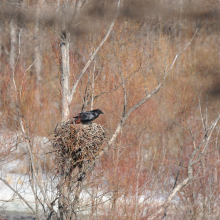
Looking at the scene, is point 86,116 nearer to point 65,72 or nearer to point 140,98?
point 65,72

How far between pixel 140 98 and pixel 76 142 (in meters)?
8.35

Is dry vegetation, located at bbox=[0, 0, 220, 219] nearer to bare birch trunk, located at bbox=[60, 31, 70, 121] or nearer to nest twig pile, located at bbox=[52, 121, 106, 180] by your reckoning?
bare birch trunk, located at bbox=[60, 31, 70, 121]

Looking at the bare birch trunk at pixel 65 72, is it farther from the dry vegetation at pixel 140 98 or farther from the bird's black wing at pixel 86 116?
the bird's black wing at pixel 86 116

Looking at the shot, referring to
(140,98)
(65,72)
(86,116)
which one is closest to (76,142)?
(86,116)

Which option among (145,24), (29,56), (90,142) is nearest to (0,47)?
(29,56)

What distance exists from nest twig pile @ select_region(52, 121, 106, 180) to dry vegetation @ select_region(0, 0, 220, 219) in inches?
47.2

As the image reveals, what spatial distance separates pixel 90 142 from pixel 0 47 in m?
17.8

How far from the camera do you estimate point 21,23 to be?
23.1 meters

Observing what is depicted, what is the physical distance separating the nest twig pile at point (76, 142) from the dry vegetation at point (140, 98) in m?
1.20

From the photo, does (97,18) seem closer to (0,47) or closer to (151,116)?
(151,116)

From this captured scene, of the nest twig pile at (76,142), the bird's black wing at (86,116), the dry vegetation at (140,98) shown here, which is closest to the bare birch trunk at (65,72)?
the dry vegetation at (140,98)

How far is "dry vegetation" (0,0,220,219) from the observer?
9914mm

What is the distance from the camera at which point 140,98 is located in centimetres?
1459

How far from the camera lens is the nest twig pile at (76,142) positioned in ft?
21.5
